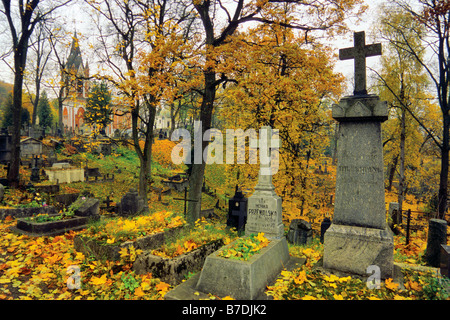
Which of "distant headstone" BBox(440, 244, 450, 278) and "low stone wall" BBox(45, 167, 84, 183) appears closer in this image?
"distant headstone" BBox(440, 244, 450, 278)

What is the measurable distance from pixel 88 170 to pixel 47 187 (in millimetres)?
5763

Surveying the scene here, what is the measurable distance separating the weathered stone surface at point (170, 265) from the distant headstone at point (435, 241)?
4928mm

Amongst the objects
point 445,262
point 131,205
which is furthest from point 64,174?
point 445,262

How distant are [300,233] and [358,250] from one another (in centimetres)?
444

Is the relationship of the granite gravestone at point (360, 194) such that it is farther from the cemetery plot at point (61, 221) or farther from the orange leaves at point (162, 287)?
the cemetery plot at point (61, 221)

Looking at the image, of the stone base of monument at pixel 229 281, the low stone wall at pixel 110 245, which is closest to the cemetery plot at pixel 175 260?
the stone base of monument at pixel 229 281

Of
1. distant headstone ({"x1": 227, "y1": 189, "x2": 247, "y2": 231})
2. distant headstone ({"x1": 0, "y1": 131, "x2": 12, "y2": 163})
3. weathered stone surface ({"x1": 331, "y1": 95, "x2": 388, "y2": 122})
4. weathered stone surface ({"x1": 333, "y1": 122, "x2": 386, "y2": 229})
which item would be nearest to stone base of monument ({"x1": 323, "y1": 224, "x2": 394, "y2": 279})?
weathered stone surface ({"x1": 333, "y1": 122, "x2": 386, "y2": 229})

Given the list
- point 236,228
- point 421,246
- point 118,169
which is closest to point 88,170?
point 118,169

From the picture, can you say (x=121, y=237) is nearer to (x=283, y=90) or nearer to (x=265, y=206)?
(x=265, y=206)

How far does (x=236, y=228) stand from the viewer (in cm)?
970

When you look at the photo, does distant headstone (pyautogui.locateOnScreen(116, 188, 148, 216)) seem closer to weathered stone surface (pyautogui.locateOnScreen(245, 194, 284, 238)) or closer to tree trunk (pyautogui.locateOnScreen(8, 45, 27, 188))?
tree trunk (pyautogui.locateOnScreen(8, 45, 27, 188))

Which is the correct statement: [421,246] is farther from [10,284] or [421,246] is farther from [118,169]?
A: [118,169]

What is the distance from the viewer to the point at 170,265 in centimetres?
459

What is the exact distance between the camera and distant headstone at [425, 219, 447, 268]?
5.73m
